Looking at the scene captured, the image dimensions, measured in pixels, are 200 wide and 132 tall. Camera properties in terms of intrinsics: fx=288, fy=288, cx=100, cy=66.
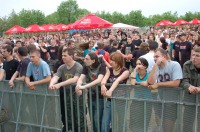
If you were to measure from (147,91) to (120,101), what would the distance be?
1.77ft

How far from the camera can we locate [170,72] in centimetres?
485

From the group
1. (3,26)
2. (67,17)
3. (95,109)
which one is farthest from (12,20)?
(95,109)

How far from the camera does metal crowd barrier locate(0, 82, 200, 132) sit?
432 cm

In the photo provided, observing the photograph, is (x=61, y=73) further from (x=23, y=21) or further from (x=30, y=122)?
(x=23, y=21)

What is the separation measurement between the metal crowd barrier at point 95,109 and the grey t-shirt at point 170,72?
1.47ft

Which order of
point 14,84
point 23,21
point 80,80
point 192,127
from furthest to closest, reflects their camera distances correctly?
point 23,21 → point 14,84 → point 80,80 → point 192,127

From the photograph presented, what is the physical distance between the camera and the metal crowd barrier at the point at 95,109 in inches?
170

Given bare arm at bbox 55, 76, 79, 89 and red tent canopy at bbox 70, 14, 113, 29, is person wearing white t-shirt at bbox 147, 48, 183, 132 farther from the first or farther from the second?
red tent canopy at bbox 70, 14, 113, 29

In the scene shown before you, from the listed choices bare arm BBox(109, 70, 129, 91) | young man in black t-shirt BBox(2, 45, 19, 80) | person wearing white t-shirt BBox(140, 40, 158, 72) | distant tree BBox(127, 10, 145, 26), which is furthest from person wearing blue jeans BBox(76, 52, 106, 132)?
distant tree BBox(127, 10, 145, 26)

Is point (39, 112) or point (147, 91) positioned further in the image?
point (39, 112)

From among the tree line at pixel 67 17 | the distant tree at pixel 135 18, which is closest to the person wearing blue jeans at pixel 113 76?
the tree line at pixel 67 17

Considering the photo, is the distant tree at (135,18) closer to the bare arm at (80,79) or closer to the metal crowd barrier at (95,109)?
the metal crowd barrier at (95,109)

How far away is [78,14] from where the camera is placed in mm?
83125

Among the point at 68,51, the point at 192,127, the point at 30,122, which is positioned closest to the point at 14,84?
the point at 30,122
